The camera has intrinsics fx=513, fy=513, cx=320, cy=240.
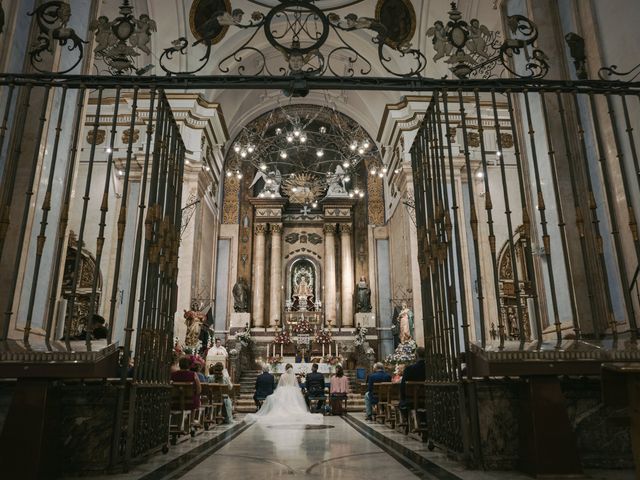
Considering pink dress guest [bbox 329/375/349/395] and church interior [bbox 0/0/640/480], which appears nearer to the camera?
church interior [bbox 0/0/640/480]

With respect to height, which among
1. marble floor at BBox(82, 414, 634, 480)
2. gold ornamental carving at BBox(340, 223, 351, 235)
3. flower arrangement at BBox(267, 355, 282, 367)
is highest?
Result: gold ornamental carving at BBox(340, 223, 351, 235)

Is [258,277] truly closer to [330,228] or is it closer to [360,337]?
[330,228]

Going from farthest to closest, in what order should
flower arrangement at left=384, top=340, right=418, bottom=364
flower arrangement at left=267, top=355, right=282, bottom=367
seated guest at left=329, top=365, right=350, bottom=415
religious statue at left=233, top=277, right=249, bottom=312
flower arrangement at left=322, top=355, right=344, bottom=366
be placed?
religious statue at left=233, top=277, right=249, bottom=312 < flower arrangement at left=322, top=355, right=344, bottom=366 < flower arrangement at left=267, top=355, right=282, bottom=367 < flower arrangement at left=384, top=340, right=418, bottom=364 < seated guest at left=329, top=365, right=350, bottom=415

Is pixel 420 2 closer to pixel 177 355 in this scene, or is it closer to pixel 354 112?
pixel 354 112

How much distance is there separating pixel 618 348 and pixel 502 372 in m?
0.78

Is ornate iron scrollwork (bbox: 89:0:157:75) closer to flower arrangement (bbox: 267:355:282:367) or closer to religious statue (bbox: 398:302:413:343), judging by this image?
religious statue (bbox: 398:302:413:343)

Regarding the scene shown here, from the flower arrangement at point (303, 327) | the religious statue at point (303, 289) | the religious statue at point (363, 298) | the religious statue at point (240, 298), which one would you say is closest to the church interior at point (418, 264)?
the religious statue at point (240, 298)

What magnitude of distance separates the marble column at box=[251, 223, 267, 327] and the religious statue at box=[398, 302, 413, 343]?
6166 mm

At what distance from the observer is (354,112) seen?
19297mm

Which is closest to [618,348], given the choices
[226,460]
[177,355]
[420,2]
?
[226,460]

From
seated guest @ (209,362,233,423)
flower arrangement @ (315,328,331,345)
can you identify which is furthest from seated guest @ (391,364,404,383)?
flower arrangement @ (315,328,331,345)

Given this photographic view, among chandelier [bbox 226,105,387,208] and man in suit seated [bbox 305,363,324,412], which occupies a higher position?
chandelier [bbox 226,105,387,208]

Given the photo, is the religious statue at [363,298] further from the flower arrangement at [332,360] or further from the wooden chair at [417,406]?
the wooden chair at [417,406]

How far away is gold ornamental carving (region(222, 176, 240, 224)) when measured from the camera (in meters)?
19.7
